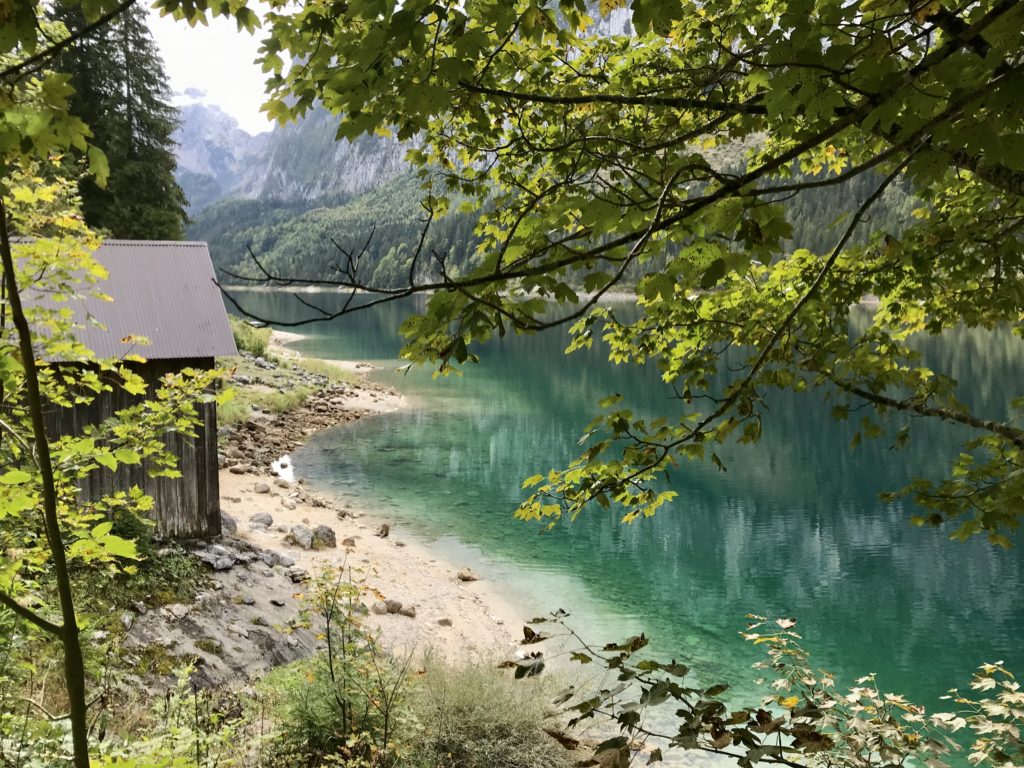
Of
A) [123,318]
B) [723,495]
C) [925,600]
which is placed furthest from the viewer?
[723,495]

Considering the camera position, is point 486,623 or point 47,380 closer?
point 47,380

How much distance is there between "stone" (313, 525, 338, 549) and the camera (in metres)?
14.0

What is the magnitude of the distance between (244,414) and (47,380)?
826 inches

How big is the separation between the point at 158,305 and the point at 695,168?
9.48m

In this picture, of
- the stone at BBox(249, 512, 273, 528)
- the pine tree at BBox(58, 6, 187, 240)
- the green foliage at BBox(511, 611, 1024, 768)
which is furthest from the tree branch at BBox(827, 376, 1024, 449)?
the pine tree at BBox(58, 6, 187, 240)

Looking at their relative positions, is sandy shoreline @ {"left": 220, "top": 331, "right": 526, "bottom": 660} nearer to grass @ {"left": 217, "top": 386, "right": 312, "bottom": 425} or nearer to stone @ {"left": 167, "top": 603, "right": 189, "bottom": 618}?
stone @ {"left": 167, "top": 603, "right": 189, "bottom": 618}

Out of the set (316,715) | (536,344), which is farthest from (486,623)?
(536,344)

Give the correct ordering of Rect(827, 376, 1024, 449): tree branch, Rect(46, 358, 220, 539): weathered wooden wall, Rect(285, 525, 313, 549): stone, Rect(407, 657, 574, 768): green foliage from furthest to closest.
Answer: Rect(285, 525, 313, 549): stone, Rect(46, 358, 220, 539): weathered wooden wall, Rect(407, 657, 574, 768): green foliage, Rect(827, 376, 1024, 449): tree branch

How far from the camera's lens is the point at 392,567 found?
13.8 metres

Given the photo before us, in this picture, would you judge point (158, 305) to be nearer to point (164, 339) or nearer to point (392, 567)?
point (164, 339)

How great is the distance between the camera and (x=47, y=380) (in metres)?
4.62

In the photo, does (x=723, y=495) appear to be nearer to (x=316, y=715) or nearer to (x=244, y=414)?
(x=316, y=715)

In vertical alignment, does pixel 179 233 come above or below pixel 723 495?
above

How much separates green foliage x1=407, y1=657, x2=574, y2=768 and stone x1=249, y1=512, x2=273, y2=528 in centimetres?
800
